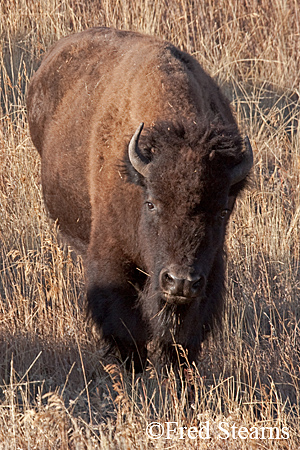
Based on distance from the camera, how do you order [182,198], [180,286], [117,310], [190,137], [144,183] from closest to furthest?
[180,286] < [182,198] < [190,137] < [144,183] < [117,310]

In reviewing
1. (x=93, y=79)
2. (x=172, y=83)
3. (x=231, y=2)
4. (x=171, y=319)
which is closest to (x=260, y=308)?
(x=171, y=319)

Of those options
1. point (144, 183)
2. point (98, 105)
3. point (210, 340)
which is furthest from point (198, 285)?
point (98, 105)

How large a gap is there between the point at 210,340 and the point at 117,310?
889mm

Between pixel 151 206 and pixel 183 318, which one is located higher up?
pixel 151 206

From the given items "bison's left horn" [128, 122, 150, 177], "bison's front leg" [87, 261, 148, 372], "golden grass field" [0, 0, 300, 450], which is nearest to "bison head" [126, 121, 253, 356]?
"bison's left horn" [128, 122, 150, 177]

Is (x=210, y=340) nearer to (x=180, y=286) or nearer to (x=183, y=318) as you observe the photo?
(x=183, y=318)

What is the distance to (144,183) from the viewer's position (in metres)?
3.80

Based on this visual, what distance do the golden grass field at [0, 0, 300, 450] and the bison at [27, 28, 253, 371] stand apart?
1.02 feet

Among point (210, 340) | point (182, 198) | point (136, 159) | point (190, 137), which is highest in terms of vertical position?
point (190, 137)

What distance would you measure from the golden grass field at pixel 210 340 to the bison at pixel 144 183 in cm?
31

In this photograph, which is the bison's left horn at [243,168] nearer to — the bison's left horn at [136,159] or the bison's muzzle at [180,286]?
the bison's left horn at [136,159]

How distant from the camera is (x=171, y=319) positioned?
13.0ft

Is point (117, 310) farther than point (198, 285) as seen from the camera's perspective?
Yes

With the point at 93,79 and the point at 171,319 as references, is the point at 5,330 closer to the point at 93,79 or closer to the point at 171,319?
the point at 171,319
